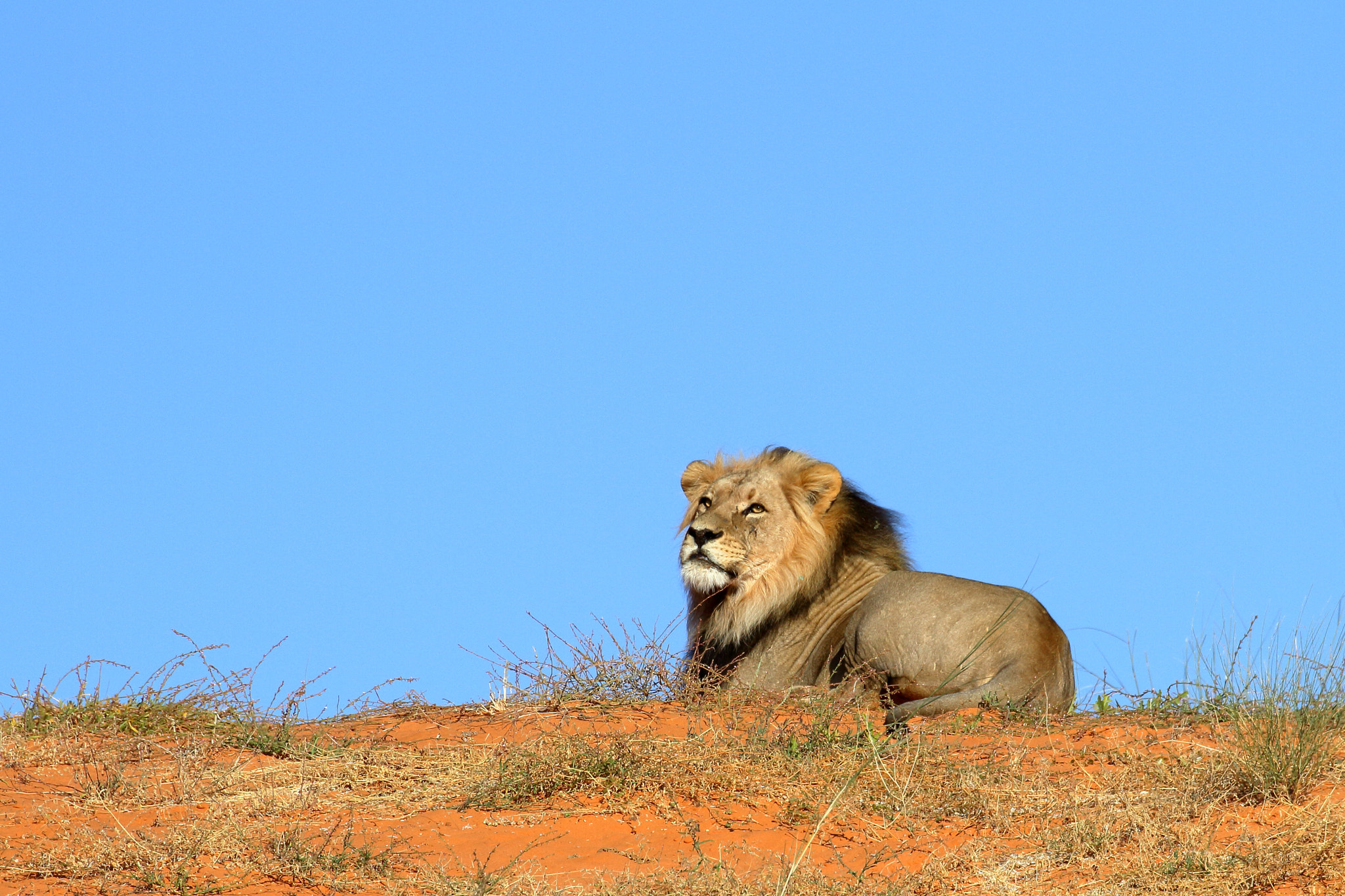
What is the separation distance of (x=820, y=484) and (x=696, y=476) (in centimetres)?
86

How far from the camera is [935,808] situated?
6445mm

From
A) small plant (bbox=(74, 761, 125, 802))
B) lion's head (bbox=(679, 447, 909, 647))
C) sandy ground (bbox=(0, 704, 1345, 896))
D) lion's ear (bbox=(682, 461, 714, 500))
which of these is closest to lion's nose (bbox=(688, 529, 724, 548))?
lion's head (bbox=(679, 447, 909, 647))

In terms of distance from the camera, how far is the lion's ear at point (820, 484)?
9.68 m

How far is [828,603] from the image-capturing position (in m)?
9.69

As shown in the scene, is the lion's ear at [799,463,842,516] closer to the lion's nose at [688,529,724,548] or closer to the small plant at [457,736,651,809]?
the lion's nose at [688,529,724,548]

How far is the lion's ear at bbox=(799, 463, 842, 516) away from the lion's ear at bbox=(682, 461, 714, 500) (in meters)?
0.66

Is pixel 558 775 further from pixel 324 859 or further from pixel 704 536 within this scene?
pixel 704 536

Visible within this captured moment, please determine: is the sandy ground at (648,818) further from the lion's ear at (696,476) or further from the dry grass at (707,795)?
the lion's ear at (696,476)

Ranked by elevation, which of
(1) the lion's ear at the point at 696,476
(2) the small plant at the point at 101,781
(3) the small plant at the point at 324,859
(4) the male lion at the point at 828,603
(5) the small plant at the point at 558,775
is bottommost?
(3) the small plant at the point at 324,859

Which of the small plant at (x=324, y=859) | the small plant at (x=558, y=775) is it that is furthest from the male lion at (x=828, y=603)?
the small plant at (x=324, y=859)

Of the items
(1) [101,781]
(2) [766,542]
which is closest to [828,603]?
(2) [766,542]

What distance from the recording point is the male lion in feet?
28.1

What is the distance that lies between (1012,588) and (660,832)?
345cm

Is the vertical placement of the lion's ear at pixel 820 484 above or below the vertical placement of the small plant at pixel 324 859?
above
